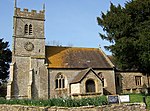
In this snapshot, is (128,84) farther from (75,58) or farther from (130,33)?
(130,33)

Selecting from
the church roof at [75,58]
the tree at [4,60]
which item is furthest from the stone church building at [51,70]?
the tree at [4,60]

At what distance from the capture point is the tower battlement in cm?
3612

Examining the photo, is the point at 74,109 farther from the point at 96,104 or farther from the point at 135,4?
the point at 135,4

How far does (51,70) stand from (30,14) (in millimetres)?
10843

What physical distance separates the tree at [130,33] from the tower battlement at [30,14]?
49.8 feet

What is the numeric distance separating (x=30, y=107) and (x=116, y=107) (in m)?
7.15

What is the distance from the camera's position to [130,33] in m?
24.0

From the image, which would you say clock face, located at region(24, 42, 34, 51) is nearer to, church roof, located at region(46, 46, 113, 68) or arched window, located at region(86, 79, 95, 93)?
church roof, located at region(46, 46, 113, 68)

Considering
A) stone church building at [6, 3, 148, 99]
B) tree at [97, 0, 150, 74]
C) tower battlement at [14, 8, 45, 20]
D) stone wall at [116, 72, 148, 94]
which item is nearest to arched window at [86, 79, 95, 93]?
stone church building at [6, 3, 148, 99]

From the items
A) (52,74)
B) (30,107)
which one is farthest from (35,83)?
(30,107)

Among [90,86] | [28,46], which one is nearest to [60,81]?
[90,86]

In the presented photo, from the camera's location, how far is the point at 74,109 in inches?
603

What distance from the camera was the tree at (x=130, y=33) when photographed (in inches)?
875

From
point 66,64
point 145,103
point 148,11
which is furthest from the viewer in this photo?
point 66,64
